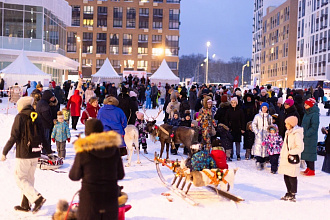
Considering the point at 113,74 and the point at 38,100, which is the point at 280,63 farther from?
the point at 38,100

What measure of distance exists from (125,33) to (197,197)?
77116mm

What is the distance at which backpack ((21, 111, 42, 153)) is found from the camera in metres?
6.71

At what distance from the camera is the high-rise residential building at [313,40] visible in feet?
220

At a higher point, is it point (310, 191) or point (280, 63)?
point (280, 63)

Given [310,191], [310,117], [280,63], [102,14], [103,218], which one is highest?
[102,14]

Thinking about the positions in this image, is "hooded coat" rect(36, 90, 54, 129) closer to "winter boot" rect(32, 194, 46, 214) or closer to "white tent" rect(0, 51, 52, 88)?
"winter boot" rect(32, 194, 46, 214)

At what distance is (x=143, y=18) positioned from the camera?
82.7 meters

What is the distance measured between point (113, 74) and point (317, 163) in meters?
32.3

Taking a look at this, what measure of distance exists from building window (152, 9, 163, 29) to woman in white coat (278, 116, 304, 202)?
7544cm

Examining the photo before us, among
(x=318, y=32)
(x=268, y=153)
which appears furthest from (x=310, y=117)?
(x=318, y=32)

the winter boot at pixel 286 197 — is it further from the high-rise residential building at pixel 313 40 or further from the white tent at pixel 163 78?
the high-rise residential building at pixel 313 40

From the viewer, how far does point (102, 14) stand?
A: 83688 mm

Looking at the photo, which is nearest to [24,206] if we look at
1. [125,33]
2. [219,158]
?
[219,158]

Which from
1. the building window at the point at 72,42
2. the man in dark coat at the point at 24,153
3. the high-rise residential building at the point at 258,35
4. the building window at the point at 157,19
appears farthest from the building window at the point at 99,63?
the man in dark coat at the point at 24,153
